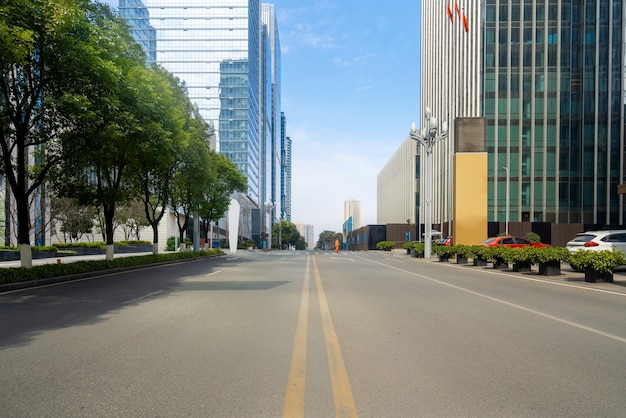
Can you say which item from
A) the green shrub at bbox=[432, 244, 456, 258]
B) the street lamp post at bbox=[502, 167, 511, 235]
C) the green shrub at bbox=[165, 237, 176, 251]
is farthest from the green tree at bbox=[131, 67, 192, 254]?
the street lamp post at bbox=[502, 167, 511, 235]

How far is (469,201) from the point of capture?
111ft

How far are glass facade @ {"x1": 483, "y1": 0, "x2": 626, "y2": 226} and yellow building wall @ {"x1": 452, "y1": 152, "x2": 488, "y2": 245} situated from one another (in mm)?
22060

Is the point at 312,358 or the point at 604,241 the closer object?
the point at 312,358

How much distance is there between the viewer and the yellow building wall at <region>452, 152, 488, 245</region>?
1323 inches

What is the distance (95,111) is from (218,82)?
104009 millimetres

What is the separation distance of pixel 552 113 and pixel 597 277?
150ft

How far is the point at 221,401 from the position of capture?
3.76 metres

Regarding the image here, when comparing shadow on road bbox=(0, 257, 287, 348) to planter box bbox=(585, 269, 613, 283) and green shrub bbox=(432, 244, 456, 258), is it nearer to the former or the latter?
planter box bbox=(585, 269, 613, 283)

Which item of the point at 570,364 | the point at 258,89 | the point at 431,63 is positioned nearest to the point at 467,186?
the point at 570,364

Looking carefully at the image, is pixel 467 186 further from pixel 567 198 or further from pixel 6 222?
pixel 6 222

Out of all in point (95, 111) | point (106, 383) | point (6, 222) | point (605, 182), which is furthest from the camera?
point (605, 182)

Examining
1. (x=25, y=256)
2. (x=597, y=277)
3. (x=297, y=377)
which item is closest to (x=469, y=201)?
(x=597, y=277)

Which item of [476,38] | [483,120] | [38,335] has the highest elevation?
[476,38]

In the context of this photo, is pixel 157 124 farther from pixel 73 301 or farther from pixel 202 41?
pixel 202 41
